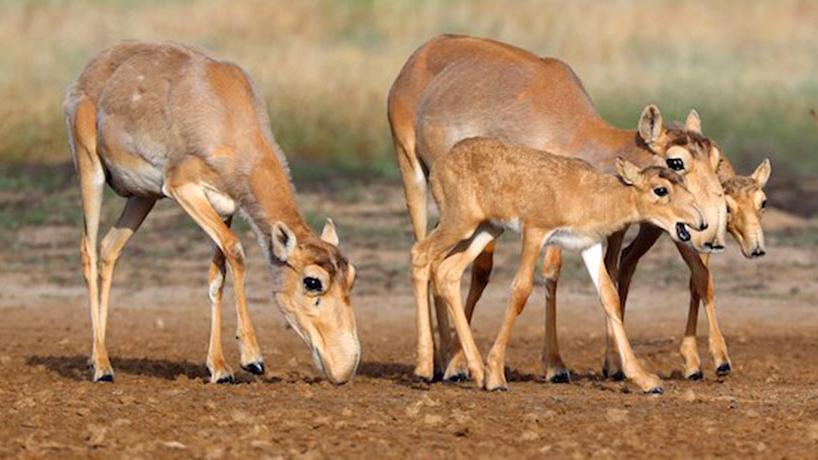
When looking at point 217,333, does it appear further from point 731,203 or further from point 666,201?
point 731,203

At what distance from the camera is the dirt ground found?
35.6 feet

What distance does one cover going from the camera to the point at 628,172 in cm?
1312

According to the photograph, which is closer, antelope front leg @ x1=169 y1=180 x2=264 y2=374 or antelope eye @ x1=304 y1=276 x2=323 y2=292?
antelope eye @ x1=304 y1=276 x2=323 y2=292

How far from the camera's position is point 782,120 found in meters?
28.9

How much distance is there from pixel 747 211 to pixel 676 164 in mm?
821

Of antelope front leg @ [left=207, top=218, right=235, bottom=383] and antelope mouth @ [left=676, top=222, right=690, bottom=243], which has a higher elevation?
antelope mouth @ [left=676, top=222, right=690, bottom=243]

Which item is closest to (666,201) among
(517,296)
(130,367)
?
(517,296)

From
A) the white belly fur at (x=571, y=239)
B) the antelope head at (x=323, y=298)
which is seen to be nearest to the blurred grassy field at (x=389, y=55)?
the white belly fur at (x=571, y=239)

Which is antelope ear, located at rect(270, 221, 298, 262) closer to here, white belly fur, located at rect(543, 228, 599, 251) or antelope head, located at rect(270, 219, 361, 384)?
antelope head, located at rect(270, 219, 361, 384)

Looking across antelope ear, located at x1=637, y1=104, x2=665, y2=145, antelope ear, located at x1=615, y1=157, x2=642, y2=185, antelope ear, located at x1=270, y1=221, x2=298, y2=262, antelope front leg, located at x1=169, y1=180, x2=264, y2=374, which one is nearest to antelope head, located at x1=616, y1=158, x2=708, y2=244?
antelope ear, located at x1=615, y1=157, x2=642, y2=185

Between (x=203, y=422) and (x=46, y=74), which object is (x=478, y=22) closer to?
(x=46, y=74)

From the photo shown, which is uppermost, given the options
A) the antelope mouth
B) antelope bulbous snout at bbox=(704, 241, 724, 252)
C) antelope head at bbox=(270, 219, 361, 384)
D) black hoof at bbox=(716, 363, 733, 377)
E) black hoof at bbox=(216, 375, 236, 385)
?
the antelope mouth

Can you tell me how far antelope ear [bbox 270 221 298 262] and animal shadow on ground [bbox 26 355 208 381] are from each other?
5.45 ft

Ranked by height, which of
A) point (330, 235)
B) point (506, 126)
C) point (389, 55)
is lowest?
point (389, 55)
